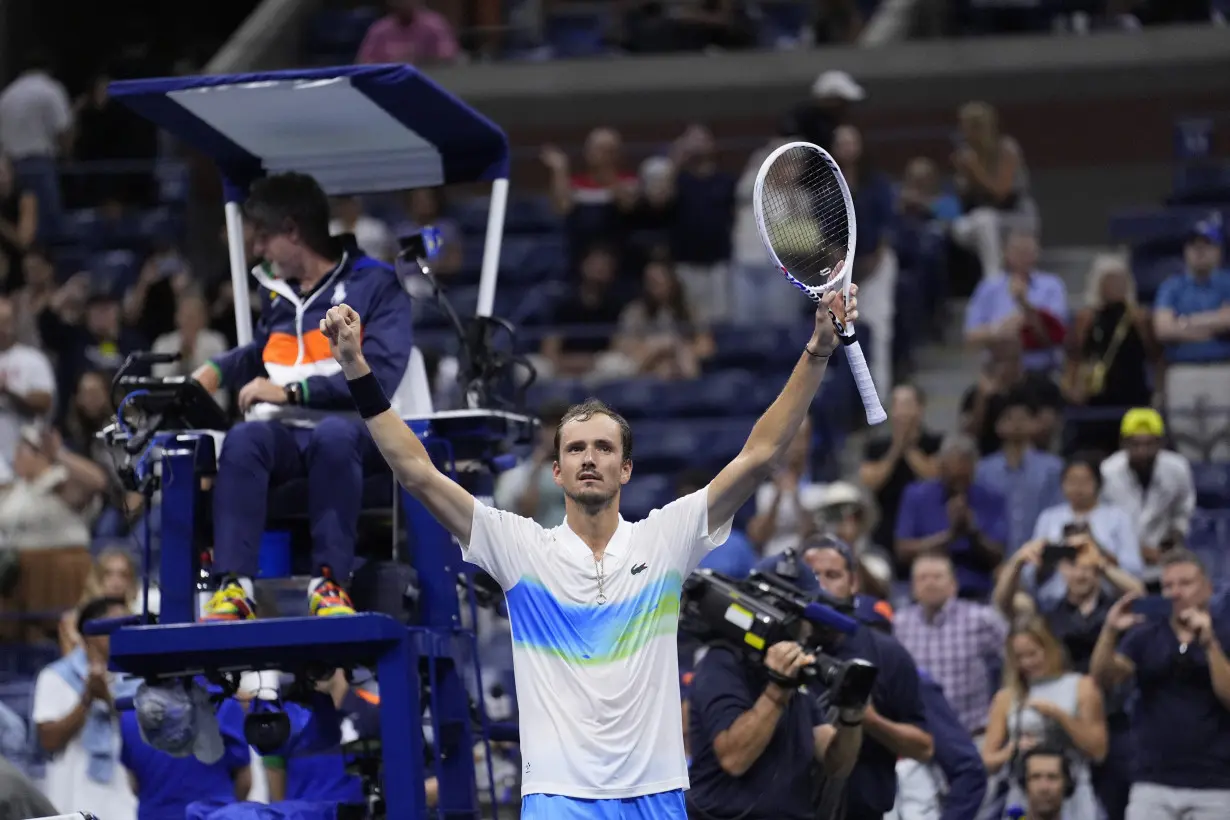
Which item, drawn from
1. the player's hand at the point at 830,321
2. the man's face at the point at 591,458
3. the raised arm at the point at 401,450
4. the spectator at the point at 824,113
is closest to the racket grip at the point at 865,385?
the player's hand at the point at 830,321

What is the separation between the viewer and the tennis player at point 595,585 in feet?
21.0

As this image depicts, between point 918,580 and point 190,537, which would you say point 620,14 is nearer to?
point 918,580

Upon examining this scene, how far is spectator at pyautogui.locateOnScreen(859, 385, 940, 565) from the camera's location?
13461mm

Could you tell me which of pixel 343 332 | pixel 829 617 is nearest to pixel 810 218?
pixel 829 617

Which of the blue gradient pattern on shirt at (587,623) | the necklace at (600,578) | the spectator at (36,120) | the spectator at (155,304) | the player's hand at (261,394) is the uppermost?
the spectator at (36,120)

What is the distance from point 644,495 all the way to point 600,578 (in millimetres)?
7937

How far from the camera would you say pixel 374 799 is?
8.13 metres

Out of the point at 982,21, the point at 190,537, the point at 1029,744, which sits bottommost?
the point at 1029,744

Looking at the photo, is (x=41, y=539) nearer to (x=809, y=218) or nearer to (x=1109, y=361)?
(x=1109, y=361)

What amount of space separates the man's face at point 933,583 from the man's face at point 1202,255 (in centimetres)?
370

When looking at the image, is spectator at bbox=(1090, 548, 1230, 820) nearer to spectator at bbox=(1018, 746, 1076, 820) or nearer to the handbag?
spectator at bbox=(1018, 746, 1076, 820)

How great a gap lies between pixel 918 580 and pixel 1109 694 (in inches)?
51.5

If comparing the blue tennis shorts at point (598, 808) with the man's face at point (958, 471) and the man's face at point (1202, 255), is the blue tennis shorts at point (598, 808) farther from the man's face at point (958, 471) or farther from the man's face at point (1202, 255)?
the man's face at point (1202, 255)

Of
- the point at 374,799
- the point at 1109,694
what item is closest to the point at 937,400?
the point at 1109,694
